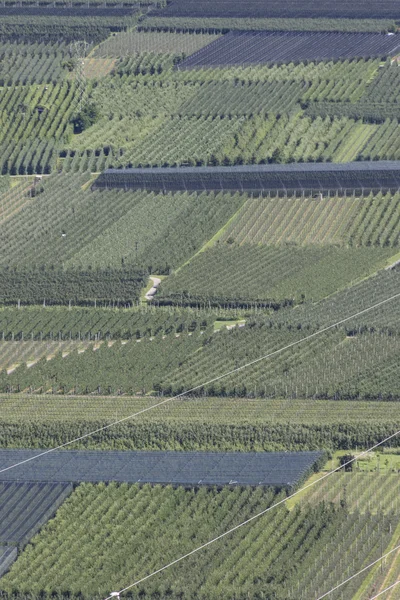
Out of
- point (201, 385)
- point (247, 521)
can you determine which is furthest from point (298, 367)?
point (247, 521)

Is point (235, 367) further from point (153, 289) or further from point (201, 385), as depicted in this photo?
point (153, 289)

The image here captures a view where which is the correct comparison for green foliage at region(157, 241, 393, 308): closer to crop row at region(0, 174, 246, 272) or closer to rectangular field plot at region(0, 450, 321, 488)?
crop row at region(0, 174, 246, 272)

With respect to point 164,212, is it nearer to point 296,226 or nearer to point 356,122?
point 296,226

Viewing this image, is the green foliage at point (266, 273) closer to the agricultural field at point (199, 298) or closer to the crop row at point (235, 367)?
the agricultural field at point (199, 298)

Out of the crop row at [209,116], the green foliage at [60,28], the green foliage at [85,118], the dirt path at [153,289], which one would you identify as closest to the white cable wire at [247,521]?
the dirt path at [153,289]

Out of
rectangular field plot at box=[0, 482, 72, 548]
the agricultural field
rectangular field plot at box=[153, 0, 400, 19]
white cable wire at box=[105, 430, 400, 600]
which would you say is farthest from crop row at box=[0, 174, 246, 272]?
rectangular field plot at box=[153, 0, 400, 19]
